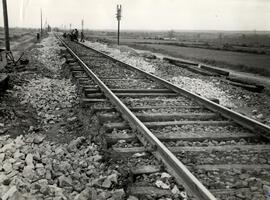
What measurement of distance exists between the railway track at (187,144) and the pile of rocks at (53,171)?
12.1 inches

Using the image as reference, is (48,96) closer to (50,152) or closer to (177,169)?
(50,152)

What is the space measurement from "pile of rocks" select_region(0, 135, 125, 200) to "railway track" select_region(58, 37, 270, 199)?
308mm

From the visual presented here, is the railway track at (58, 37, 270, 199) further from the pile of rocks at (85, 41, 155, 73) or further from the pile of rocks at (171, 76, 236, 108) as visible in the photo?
the pile of rocks at (85, 41, 155, 73)

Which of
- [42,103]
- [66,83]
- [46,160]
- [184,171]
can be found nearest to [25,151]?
[46,160]

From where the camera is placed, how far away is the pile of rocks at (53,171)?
3639 mm

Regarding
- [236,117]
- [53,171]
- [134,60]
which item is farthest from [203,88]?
[134,60]

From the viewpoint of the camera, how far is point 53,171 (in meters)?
4.27

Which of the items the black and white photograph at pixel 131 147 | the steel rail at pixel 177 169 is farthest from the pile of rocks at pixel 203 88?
the steel rail at pixel 177 169

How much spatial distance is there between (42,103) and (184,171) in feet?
17.3

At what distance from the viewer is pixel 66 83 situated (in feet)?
34.7

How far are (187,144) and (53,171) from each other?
6.66 feet

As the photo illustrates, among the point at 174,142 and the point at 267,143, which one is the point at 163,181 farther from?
the point at 267,143

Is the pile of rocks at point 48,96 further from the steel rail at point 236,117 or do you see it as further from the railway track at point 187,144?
the steel rail at point 236,117

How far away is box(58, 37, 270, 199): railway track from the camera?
3.67 metres
